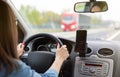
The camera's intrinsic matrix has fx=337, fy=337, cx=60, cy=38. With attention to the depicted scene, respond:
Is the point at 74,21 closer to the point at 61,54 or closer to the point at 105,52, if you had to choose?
the point at 105,52

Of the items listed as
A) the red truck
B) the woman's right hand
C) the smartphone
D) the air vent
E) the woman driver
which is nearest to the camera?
the woman driver

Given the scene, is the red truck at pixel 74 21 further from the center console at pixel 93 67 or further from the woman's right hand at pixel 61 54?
the woman's right hand at pixel 61 54

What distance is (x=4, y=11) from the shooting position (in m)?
1.95

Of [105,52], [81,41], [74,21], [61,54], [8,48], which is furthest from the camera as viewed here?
[74,21]

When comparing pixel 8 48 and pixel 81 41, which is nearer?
pixel 8 48

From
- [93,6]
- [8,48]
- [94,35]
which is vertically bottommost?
[94,35]

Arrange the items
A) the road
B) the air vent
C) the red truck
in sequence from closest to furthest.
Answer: the air vent → the road → the red truck

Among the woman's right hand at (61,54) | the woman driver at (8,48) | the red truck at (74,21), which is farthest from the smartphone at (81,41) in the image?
the red truck at (74,21)

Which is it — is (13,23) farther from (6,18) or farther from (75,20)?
(75,20)

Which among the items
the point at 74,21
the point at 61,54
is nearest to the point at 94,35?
the point at 74,21

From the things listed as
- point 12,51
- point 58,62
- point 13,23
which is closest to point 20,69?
point 12,51

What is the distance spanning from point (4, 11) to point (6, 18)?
1.7 inches

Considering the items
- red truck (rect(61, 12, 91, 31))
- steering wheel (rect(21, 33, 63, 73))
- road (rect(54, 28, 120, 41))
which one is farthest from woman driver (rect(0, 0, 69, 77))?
red truck (rect(61, 12, 91, 31))

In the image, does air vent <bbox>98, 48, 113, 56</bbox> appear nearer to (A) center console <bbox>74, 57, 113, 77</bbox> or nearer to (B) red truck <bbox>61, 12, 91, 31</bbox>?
(A) center console <bbox>74, 57, 113, 77</bbox>
